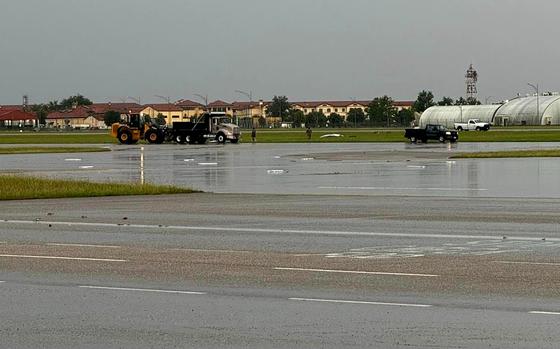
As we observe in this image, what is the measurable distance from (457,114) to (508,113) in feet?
40.3

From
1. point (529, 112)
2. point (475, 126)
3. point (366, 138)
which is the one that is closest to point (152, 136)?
point (366, 138)

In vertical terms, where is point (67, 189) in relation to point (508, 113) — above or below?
below

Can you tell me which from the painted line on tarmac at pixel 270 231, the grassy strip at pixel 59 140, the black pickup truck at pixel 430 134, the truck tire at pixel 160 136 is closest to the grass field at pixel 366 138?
the grassy strip at pixel 59 140

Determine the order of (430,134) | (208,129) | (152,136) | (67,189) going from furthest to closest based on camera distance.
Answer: (152,136) < (208,129) < (430,134) < (67,189)

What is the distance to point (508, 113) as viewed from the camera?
180 meters

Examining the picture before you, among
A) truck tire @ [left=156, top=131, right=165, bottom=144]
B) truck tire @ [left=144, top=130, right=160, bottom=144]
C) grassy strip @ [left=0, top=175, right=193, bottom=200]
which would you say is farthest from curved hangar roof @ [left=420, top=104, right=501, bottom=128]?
grassy strip @ [left=0, top=175, right=193, bottom=200]

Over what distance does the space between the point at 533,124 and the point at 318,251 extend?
16028cm

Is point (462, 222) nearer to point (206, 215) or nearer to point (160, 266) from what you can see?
point (206, 215)

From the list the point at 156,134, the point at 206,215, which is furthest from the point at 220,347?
the point at 156,134

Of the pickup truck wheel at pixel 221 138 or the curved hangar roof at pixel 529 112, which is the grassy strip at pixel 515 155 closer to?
the pickup truck wheel at pixel 221 138

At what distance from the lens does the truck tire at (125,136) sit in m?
95.5

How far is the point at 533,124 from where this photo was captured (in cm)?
17188

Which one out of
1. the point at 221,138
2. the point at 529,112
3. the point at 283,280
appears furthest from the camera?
the point at 529,112

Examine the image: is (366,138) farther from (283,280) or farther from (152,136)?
(283,280)
